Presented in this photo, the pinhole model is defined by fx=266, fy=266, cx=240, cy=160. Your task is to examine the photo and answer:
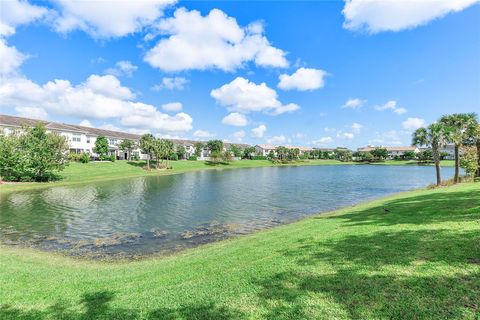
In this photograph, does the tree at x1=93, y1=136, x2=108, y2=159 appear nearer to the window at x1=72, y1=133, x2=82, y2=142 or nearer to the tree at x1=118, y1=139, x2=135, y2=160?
the window at x1=72, y1=133, x2=82, y2=142

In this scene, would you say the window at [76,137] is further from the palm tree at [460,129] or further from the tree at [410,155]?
the tree at [410,155]

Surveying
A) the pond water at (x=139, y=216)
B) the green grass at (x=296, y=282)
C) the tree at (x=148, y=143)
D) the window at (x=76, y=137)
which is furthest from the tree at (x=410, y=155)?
the window at (x=76, y=137)

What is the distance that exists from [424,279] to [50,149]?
56.8m

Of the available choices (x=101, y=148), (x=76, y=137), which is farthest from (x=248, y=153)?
(x=76, y=137)

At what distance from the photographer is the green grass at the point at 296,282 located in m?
5.80

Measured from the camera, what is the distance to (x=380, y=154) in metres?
144

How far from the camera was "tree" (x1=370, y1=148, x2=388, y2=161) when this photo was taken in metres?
142

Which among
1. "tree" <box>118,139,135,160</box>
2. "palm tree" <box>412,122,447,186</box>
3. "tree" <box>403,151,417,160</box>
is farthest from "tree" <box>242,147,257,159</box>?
"palm tree" <box>412,122,447,186</box>

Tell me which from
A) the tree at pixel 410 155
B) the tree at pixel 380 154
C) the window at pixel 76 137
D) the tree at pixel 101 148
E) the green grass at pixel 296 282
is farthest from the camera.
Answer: the tree at pixel 380 154

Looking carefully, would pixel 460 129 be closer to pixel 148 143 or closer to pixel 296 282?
pixel 296 282

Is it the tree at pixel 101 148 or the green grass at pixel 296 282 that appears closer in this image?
the green grass at pixel 296 282

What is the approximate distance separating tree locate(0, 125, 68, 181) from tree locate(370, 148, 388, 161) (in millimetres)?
143051

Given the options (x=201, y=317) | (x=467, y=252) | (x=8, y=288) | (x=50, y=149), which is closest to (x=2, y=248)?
(x=8, y=288)

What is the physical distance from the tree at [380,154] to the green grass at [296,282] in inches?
5757
